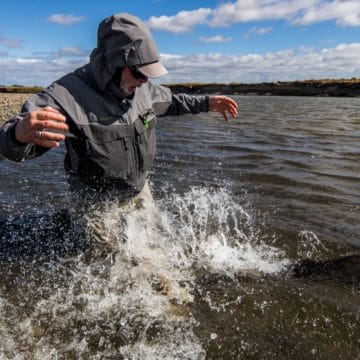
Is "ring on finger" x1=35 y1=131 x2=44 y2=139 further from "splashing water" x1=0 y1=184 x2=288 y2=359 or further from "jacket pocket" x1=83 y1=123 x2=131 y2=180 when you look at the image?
"splashing water" x1=0 y1=184 x2=288 y2=359

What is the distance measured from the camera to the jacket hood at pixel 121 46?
386 cm

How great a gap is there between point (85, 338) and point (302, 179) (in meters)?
6.96

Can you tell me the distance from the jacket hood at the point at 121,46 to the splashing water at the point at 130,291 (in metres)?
1.69

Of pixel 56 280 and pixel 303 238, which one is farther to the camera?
pixel 303 238

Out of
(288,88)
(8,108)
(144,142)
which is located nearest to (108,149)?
(144,142)

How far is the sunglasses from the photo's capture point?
3951 millimetres

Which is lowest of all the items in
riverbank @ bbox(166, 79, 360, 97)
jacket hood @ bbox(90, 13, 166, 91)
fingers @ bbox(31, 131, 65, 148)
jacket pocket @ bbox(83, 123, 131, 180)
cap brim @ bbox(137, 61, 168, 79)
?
riverbank @ bbox(166, 79, 360, 97)

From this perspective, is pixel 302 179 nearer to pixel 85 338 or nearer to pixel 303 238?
pixel 303 238

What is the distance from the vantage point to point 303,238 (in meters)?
6.37

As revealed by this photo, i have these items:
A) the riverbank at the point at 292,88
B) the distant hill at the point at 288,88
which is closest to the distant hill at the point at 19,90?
the distant hill at the point at 288,88

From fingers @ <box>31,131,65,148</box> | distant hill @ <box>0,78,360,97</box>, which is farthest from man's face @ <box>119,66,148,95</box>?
distant hill @ <box>0,78,360,97</box>

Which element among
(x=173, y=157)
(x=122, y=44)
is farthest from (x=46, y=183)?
(x=122, y=44)

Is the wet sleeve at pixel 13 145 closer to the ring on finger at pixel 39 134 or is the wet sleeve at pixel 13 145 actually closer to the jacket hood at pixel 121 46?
the ring on finger at pixel 39 134

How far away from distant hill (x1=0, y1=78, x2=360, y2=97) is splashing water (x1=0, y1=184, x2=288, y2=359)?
68.4m
